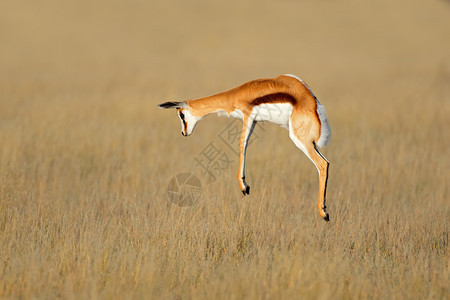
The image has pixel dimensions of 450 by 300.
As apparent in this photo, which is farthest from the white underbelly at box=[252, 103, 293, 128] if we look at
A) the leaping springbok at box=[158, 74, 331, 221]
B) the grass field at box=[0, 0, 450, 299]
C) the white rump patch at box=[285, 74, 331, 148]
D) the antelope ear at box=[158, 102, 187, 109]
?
the grass field at box=[0, 0, 450, 299]

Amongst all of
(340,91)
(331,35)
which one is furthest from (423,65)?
(331,35)

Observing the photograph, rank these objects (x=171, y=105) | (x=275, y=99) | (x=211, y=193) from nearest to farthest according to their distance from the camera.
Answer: (x=171, y=105), (x=275, y=99), (x=211, y=193)

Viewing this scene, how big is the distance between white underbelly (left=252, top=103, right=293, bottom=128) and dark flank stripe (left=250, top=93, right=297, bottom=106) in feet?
0.09

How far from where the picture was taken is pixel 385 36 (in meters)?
39.3

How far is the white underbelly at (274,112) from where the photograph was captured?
441cm

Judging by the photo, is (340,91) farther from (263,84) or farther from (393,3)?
(393,3)

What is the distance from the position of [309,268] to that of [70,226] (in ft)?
9.55

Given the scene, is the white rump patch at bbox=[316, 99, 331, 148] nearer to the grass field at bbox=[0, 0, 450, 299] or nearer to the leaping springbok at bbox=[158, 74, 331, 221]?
the leaping springbok at bbox=[158, 74, 331, 221]

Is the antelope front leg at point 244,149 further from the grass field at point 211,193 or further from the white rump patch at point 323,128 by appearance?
the grass field at point 211,193

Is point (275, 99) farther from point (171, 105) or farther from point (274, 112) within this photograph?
point (171, 105)

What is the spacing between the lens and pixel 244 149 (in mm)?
4168

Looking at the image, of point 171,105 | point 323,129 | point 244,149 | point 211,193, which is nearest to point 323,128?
point 323,129

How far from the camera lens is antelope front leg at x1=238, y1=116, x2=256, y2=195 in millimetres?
4090

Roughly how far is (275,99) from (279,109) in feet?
0.31
